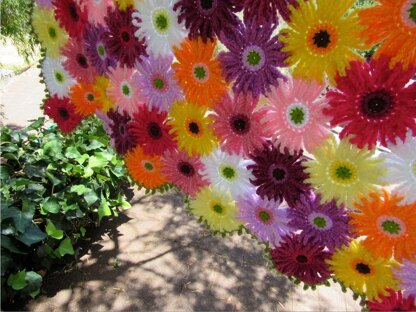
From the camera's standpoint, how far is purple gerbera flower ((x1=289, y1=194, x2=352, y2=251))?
1562mm

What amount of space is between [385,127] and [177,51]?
3.18ft

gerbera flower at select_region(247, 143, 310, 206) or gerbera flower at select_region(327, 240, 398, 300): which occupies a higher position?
gerbera flower at select_region(247, 143, 310, 206)

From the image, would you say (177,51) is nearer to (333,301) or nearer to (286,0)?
(286,0)

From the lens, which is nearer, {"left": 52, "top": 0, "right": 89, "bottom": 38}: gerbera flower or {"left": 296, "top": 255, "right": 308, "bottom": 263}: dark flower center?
{"left": 296, "top": 255, "right": 308, "bottom": 263}: dark flower center

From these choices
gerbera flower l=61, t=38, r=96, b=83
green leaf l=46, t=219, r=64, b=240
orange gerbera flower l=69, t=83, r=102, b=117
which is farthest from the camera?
green leaf l=46, t=219, r=64, b=240

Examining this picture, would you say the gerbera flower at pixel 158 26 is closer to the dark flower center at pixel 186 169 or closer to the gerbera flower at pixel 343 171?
the dark flower center at pixel 186 169

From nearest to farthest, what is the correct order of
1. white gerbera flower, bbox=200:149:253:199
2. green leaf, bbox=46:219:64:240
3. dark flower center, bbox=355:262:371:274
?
dark flower center, bbox=355:262:371:274, white gerbera flower, bbox=200:149:253:199, green leaf, bbox=46:219:64:240

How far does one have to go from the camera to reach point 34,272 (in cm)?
254

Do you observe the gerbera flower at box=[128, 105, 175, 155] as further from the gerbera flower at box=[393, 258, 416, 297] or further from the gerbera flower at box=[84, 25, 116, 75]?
Answer: the gerbera flower at box=[393, 258, 416, 297]

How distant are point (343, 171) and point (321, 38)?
0.54 m

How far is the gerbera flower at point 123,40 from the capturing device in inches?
69.2

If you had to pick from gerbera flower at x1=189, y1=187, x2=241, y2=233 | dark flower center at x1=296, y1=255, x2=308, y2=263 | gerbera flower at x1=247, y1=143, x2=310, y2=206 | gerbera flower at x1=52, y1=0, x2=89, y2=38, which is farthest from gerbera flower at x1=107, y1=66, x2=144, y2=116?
dark flower center at x1=296, y1=255, x2=308, y2=263

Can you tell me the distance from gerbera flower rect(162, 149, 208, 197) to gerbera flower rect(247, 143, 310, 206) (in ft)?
1.25

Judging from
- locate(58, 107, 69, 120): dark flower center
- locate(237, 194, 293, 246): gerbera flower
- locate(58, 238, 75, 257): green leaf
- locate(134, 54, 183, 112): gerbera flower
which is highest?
locate(134, 54, 183, 112): gerbera flower
